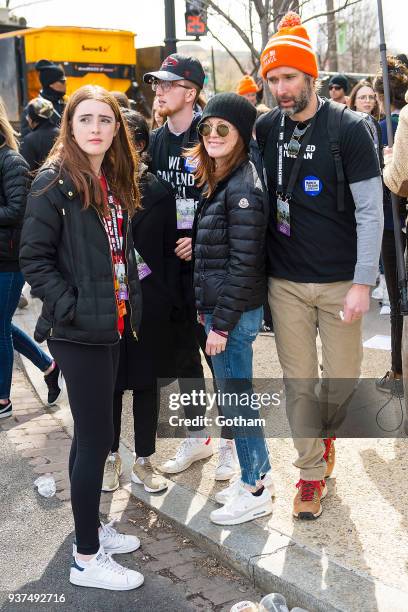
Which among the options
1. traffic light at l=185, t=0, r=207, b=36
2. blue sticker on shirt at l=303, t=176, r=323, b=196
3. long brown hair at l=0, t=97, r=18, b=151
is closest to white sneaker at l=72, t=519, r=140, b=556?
blue sticker on shirt at l=303, t=176, r=323, b=196

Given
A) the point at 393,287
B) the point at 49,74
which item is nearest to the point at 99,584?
the point at 393,287

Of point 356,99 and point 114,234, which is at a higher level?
point 356,99

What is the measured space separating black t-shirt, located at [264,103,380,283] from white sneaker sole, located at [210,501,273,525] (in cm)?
113

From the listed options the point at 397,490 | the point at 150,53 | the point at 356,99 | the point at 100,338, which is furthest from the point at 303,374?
the point at 150,53

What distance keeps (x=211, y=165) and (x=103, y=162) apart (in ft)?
1.77

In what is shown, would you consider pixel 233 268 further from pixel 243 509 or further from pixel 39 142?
pixel 39 142

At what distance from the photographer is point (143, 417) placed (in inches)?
179

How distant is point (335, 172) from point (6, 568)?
92.8 inches

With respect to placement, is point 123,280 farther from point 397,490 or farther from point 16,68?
point 16,68

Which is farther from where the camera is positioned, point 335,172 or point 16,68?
point 16,68

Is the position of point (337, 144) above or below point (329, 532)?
above

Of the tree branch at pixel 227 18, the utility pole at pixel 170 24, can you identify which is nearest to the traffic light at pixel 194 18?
the tree branch at pixel 227 18

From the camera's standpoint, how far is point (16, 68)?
47.6 feet

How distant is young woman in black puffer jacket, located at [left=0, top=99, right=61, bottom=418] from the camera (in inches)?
213
